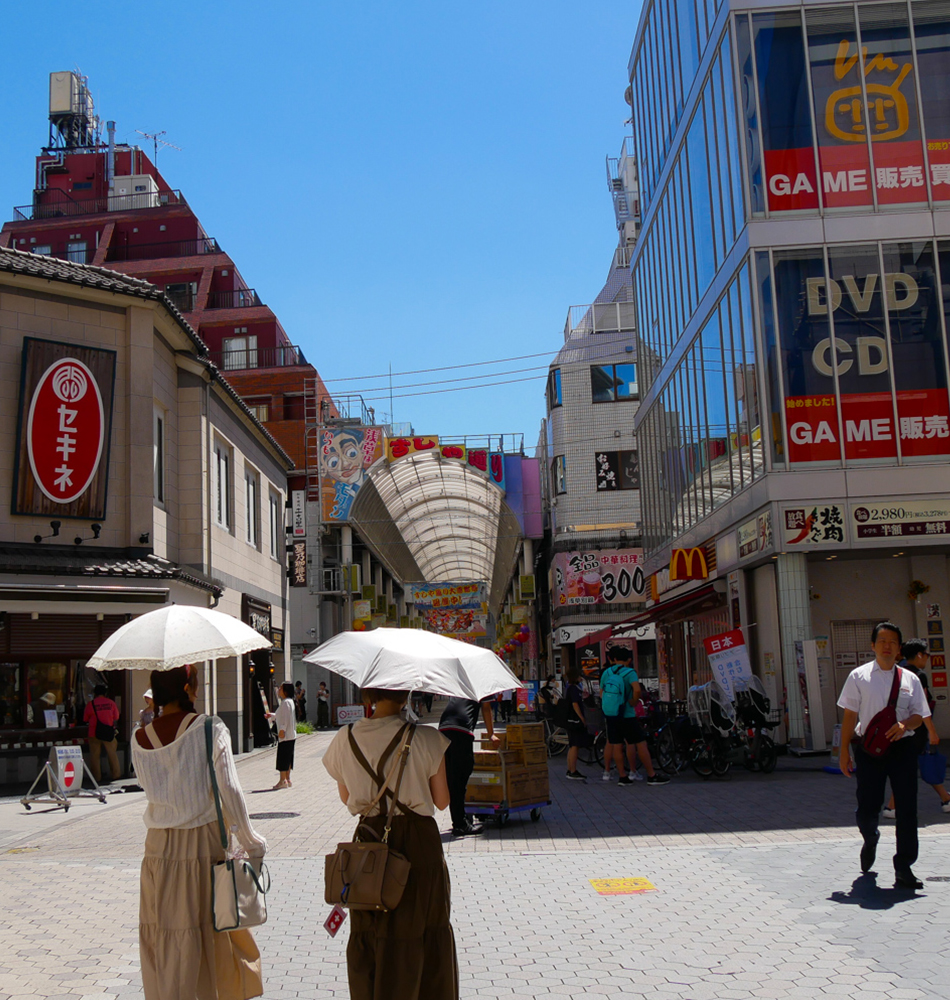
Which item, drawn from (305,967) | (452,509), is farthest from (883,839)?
(452,509)

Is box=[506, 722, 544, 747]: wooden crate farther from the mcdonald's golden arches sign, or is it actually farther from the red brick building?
the red brick building

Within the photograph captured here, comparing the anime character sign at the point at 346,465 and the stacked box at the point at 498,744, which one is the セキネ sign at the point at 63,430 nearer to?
the stacked box at the point at 498,744

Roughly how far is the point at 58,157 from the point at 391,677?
216 ft

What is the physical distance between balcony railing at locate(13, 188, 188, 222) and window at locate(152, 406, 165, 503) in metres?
39.7

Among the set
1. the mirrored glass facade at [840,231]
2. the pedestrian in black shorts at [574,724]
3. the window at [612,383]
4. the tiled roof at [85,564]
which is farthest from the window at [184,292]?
the pedestrian in black shorts at [574,724]

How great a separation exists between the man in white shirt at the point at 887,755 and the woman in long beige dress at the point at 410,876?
4063mm

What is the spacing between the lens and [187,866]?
4.82 metres

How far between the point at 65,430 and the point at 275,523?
1349cm

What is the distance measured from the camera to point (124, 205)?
194 feet

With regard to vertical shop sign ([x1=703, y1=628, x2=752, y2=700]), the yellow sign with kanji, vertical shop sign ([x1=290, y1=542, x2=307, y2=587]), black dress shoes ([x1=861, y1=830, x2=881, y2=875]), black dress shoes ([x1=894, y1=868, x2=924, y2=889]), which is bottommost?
the yellow sign with kanji

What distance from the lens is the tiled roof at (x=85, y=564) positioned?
58.4ft

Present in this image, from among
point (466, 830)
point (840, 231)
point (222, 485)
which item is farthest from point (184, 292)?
point (466, 830)

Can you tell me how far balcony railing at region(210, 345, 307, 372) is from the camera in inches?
2115

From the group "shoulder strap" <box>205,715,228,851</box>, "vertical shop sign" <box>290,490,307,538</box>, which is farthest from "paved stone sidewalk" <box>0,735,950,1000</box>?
"vertical shop sign" <box>290,490,307,538</box>
